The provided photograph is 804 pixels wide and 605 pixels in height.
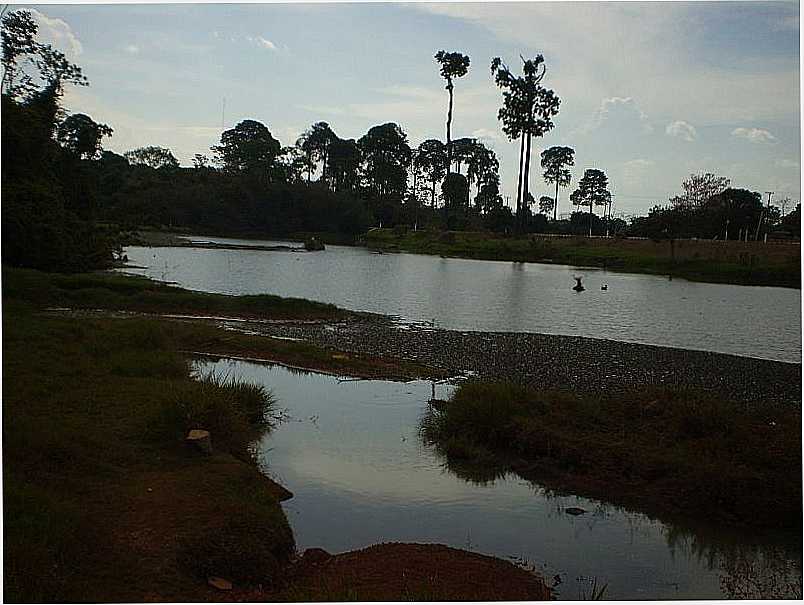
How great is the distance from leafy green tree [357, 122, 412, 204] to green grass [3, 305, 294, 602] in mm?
49215

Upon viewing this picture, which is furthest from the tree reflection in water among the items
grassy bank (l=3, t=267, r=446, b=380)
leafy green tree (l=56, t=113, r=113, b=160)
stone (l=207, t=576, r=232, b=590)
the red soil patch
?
leafy green tree (l=56, t=113, r=113, b=160)

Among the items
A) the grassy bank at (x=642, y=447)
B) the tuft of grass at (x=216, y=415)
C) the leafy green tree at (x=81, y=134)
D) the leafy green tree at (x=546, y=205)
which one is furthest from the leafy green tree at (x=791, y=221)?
the leafy green tree at (x=546, y=205)

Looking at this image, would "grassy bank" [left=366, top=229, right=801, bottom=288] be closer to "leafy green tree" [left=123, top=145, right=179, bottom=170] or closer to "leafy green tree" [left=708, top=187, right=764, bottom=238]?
"leafy green tree" [left=708, top=187, right=764, bottom=238]

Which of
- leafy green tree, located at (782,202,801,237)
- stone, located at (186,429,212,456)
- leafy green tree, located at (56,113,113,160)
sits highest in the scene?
leafy green tree, located at (56,113,113,160)

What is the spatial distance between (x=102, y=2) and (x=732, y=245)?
92.0 ft

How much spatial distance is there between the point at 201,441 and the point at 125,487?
0.96 m

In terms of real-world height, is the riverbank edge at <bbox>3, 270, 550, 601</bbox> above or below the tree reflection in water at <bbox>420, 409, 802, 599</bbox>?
above

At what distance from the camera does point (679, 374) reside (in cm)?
1241

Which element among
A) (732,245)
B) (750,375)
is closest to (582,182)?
(732,245)

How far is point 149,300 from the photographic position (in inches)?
726

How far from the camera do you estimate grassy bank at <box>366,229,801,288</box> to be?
26547 mm

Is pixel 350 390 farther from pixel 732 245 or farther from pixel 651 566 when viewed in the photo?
pixel 732 245

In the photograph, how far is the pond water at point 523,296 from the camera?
1798cm

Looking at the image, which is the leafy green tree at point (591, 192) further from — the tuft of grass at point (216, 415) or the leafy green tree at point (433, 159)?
the tuft of grass at point (216, 415)
